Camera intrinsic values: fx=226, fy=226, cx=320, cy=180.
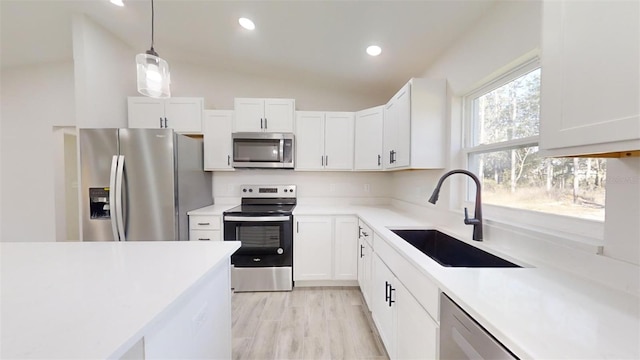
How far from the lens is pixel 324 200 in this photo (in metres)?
3.21

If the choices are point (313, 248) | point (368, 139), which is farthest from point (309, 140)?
point (313, 248)

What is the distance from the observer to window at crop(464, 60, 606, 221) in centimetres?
104

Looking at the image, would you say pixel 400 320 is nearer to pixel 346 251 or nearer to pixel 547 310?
pixel 547 310

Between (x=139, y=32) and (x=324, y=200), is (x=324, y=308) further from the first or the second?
(x=139, y=32)

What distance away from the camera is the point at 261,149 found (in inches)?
108

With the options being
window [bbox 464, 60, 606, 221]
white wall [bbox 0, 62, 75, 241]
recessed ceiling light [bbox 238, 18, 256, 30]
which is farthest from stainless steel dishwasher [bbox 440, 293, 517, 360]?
white wall [bbox 0, 62, 75, 241]

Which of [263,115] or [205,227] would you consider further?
[263,115]

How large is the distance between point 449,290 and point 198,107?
305cm

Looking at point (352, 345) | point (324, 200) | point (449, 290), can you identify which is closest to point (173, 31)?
point (324, 200)

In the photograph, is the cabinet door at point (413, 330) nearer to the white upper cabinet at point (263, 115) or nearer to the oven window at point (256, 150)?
the oven window at point (256, 150)

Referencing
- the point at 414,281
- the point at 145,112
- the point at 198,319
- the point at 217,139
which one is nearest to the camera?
the point at 198,319

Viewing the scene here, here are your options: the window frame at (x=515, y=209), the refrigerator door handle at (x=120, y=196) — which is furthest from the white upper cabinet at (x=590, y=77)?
the refrigerator door handle at (x=120, y=196)

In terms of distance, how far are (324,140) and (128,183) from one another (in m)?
2.11

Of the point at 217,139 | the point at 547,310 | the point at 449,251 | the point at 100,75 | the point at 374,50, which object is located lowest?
the point at 449,251
